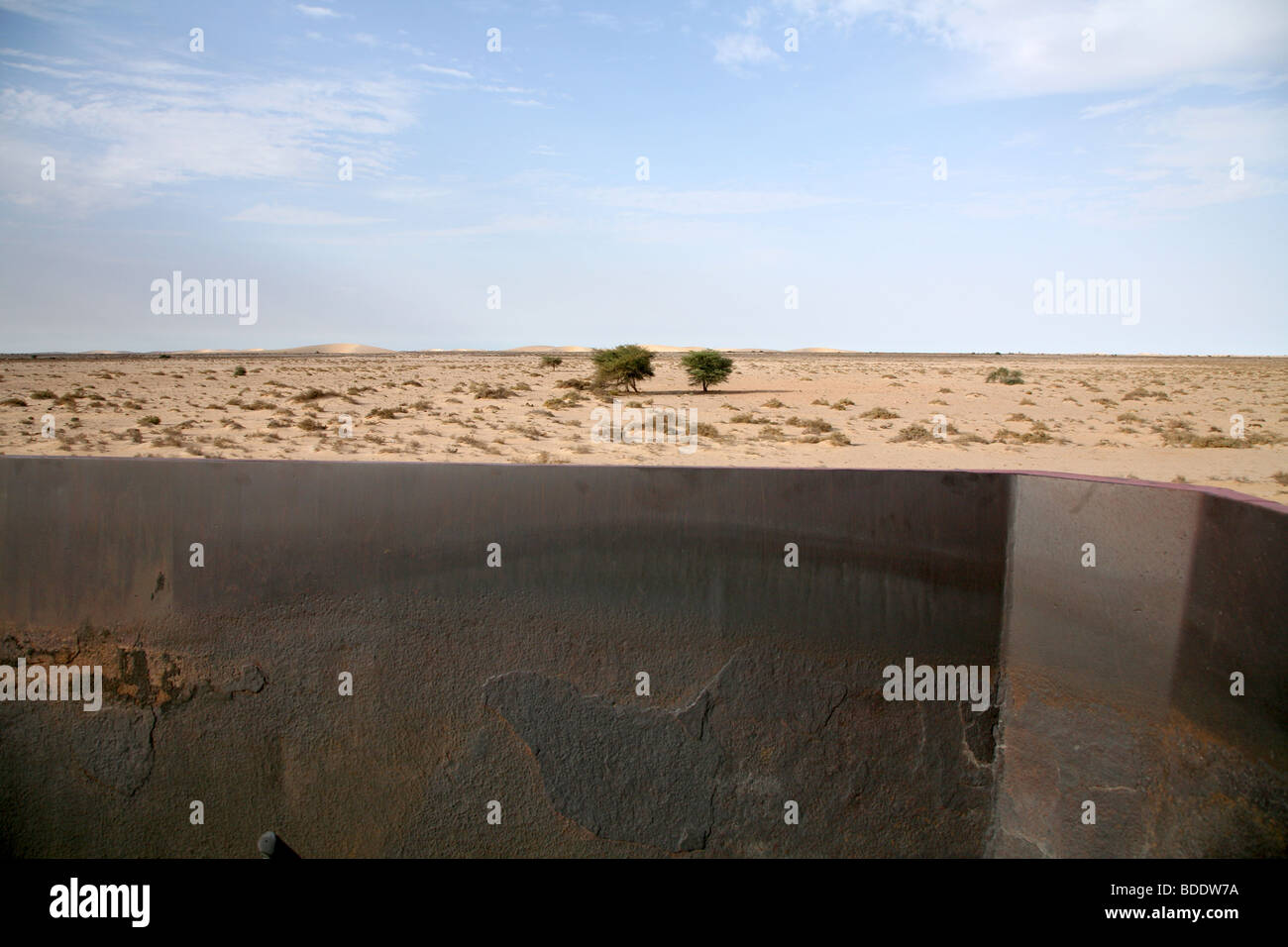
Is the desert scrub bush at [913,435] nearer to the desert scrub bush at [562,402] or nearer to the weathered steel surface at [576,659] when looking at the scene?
the desert scrub bush at [562,402]

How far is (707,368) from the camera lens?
108 ft

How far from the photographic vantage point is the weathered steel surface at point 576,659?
16.0 ft

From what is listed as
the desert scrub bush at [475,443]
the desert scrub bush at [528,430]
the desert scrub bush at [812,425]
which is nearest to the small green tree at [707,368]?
the desert scrub bush at [812,425]

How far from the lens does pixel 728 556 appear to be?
494 cm

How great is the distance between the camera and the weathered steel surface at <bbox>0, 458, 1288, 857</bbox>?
488cm

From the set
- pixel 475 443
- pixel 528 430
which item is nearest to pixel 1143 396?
pixel 528 430

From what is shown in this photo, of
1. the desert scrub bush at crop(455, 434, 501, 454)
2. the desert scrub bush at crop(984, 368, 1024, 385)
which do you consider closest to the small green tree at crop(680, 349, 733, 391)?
the desert scrub bush at crop(984, 368, 1024, 385)

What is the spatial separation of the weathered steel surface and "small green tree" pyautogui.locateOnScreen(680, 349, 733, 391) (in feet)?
93.0

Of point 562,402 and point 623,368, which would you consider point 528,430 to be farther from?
point 623,368

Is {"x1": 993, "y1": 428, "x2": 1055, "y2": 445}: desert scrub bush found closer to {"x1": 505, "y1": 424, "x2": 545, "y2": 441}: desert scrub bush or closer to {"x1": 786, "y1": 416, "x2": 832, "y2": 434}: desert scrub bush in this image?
{"x1": 786, "y1": 416, "x2": 832, "y2": 434}: desert scrub bush
